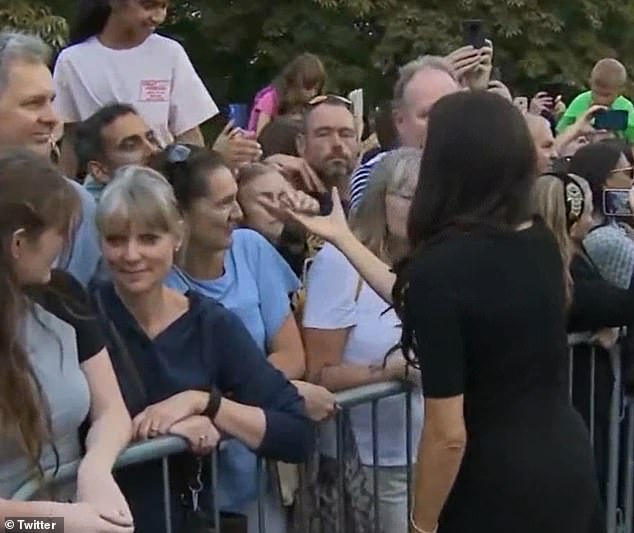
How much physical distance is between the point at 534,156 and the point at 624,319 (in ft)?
4.10

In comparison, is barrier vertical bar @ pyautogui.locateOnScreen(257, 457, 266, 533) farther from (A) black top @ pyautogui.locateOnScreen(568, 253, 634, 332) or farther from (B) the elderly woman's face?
(A) black top @ pyautogui.locateOnScreen(568, 253, 634, 332)

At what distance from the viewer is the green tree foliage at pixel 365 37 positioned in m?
18.9

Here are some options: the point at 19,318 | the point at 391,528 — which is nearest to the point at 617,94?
the point at 391,528

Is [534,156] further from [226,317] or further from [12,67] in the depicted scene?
[12,67]

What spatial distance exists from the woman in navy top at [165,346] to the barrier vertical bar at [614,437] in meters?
1.50

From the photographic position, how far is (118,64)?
14.8 feet

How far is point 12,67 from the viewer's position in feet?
11.4

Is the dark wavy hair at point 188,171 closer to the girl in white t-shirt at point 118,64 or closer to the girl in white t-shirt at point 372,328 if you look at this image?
the girl in white t-shirt at point 372,328

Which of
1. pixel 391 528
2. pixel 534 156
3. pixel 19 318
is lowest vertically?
pixel 391 528

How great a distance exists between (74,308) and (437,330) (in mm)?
817

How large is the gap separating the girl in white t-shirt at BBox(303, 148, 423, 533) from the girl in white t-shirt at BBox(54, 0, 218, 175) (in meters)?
0.89

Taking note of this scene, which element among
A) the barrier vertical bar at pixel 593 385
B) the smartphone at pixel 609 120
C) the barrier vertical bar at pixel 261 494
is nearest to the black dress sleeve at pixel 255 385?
the barrier vertical bar at pixel 261 494

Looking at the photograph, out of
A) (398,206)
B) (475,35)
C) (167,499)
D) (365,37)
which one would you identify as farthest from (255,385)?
(365,37)

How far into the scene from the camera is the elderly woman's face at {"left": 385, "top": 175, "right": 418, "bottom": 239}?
381 centimetres
